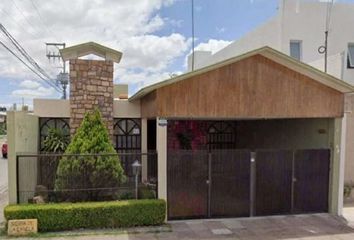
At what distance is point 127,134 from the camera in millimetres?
12375

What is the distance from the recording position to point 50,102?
11797mm

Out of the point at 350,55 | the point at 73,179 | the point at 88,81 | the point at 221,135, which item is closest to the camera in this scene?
the point at 73,179

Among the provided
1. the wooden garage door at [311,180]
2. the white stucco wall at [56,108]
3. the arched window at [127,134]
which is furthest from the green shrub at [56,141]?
the wooden garage door at [311,180]

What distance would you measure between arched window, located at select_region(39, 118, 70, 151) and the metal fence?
2699 millimetres

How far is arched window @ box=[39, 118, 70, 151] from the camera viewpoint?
12.1 meters

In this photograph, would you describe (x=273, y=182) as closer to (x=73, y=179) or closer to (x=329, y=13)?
(x=73, y=179)

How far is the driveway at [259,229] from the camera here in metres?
8.24

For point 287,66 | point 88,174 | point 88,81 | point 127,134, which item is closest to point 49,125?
point 88,81

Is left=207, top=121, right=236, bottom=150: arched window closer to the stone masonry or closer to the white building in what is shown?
the white building

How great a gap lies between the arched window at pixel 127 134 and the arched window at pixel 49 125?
5.80 feet

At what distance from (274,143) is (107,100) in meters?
6.89

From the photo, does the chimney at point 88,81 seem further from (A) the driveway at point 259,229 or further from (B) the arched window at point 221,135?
(B) the arched window at point 221,135

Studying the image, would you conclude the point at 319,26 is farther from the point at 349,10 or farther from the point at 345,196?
the point at 345,196

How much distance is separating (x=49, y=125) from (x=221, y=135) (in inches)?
332
